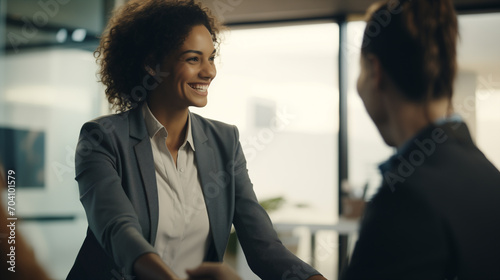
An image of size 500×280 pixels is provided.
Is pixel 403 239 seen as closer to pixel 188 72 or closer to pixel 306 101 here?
pixel 188 72

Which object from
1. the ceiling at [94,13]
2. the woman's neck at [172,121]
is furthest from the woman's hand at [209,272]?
the ceiling at [94,13]

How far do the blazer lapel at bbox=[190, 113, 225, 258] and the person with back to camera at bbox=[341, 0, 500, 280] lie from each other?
2.37 feet

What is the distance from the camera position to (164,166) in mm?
1563

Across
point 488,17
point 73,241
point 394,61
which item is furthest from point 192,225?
point 488,17

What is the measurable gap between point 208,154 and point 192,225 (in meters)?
0.24

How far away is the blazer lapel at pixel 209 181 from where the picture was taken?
1.51 meters

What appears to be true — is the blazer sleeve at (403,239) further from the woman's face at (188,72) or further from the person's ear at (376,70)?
the woman's face at (188,72)

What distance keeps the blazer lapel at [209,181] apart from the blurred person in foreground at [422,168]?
0.72 meters

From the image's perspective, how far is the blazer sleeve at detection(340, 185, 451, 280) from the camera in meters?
0.70

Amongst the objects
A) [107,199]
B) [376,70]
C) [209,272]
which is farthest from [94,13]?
[376,70]

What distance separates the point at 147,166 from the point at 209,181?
204mm

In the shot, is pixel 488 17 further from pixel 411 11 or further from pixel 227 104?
pixel 411 11

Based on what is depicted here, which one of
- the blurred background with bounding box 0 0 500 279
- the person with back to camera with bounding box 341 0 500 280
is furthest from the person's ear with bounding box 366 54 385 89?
the blurred background with bounding box 0 0 500 279

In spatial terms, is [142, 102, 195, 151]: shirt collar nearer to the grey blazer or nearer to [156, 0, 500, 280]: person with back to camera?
the grey blazer
